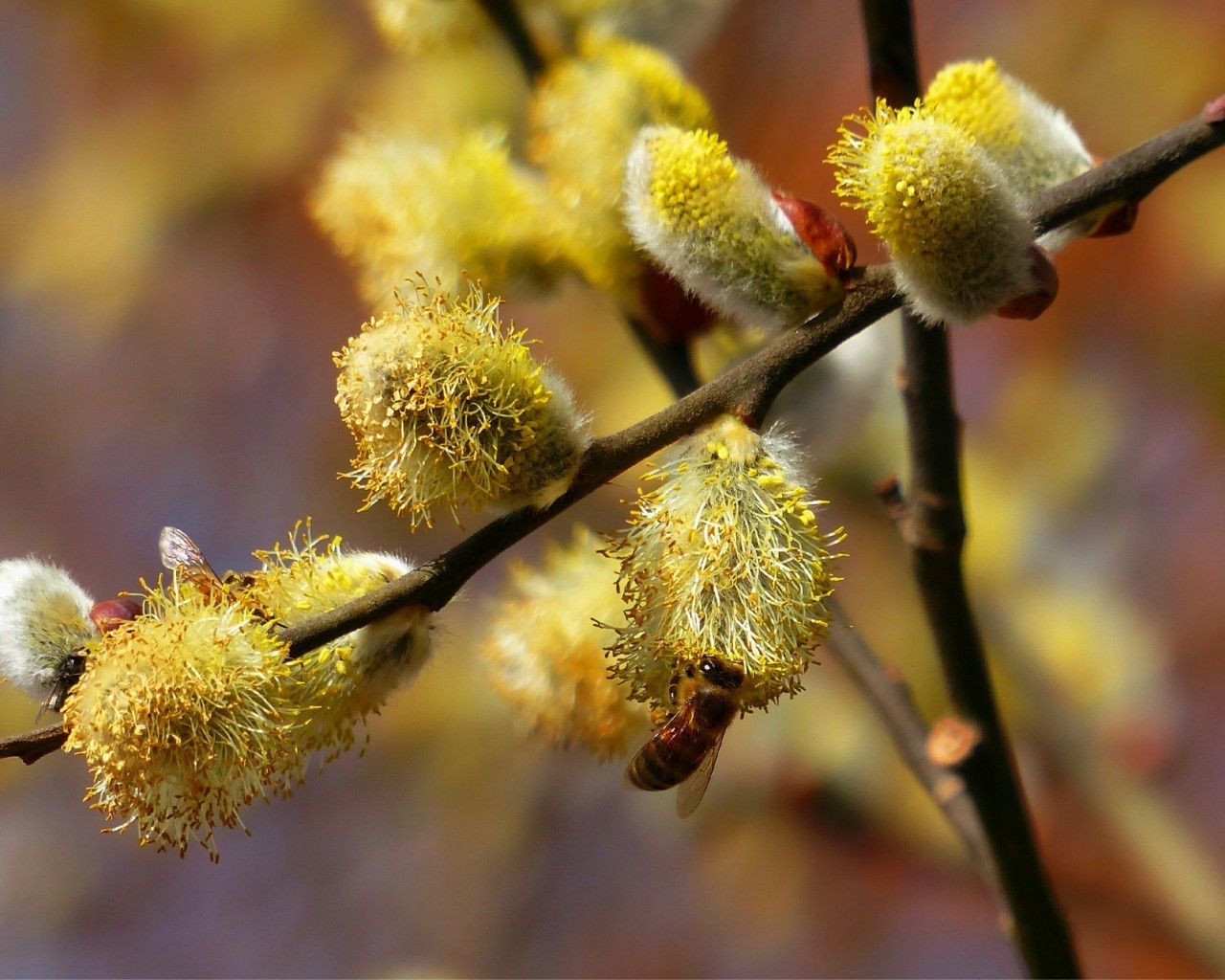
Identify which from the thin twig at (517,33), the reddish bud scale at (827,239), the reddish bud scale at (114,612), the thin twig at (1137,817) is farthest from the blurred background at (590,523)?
the reddish bud scale at (114,612)

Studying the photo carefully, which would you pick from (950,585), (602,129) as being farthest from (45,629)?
(950,585)

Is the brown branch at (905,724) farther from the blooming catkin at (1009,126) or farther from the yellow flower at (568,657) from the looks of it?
the blooming catkin at (1009,126)

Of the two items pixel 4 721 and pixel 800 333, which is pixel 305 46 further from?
pixel 800 333

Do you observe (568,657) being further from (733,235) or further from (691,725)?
A: (733,235)

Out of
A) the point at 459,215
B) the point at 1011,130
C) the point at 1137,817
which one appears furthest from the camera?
the point at 1137,817

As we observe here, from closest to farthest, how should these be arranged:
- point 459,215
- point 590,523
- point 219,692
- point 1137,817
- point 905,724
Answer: point 219,692
point 459,215
point 905,724
point 1137,817
point 590,523

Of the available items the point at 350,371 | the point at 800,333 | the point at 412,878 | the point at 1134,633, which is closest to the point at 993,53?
the point at 1134,633

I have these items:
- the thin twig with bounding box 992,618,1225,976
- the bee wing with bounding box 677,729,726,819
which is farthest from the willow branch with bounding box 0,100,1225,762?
the thin twig with bounding box 992,618,1225,976
